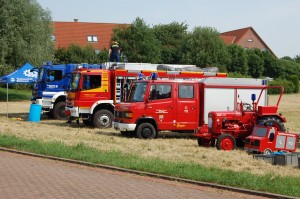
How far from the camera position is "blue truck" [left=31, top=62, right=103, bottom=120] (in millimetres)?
28625

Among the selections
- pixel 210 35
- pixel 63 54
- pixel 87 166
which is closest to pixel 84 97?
pixel 87 166

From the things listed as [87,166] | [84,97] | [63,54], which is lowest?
[87,166]

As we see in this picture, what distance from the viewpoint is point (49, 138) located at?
747 inches

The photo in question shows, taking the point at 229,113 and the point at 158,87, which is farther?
the point at 158,87

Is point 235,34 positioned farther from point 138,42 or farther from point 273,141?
point 273,141

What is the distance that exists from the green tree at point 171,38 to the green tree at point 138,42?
9.77m

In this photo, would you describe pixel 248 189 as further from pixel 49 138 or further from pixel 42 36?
pixel 42 36

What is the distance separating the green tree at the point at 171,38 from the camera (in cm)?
7594

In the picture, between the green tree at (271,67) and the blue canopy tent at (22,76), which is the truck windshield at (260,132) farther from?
the green tree at (271,67)

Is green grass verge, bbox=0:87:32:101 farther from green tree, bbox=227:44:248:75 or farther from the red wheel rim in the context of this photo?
the red wheel rim

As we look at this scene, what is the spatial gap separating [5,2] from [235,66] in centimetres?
3639

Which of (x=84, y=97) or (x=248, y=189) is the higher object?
(x=84, y=97)

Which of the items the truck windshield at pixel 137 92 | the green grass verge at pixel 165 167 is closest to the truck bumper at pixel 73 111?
the truck windshield at pixel 137 92

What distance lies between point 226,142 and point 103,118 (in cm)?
833
